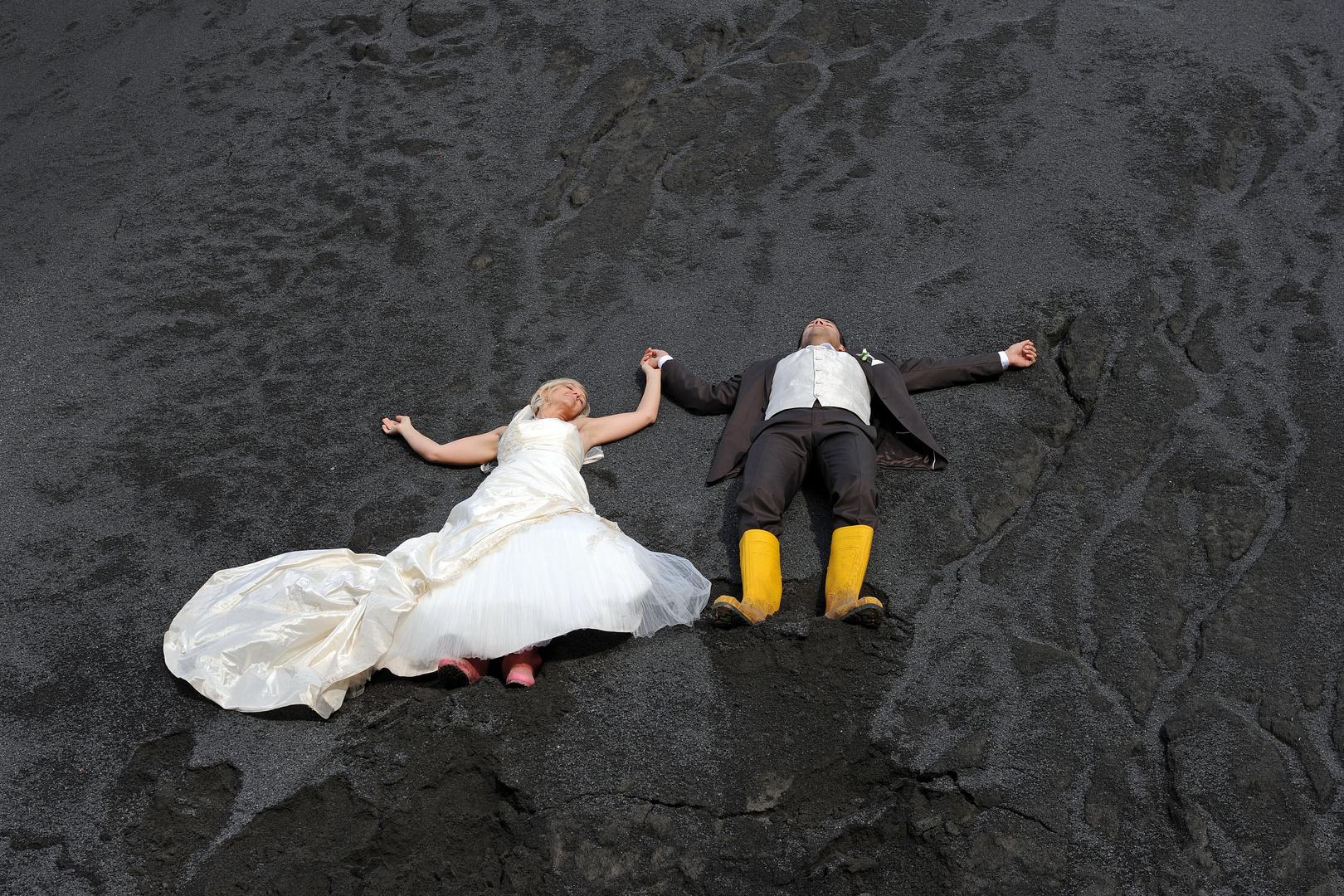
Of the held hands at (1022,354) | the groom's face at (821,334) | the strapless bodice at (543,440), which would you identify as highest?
the strapless bodice at (543,440)

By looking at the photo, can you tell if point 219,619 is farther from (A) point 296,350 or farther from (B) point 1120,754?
(B) point 1120,754

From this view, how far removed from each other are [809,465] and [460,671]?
157 centimetres

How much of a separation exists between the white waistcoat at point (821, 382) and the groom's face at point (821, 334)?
0.34ft

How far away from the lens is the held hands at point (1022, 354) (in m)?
4.33

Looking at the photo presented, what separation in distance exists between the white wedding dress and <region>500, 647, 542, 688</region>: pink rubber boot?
4.5 inches

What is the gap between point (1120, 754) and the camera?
2865 millimetres

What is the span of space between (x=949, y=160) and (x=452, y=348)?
2928 mm

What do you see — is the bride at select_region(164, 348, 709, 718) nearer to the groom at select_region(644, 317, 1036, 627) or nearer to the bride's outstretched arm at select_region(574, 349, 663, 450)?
the groom at select_region(644, 317, 1036, 627)

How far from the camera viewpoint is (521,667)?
3225mm

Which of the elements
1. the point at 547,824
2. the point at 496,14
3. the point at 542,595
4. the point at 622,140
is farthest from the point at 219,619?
the point at 496,14

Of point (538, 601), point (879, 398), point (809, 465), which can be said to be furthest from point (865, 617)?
point (879, 398)

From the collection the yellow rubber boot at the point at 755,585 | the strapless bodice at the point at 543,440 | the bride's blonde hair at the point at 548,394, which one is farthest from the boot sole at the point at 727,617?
the bride's blonde hair at the point at 548,394

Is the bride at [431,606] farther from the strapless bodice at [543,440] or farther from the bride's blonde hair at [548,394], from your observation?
the bride's blonde hair at [548,394]

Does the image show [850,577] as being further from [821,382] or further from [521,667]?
[521,667]
